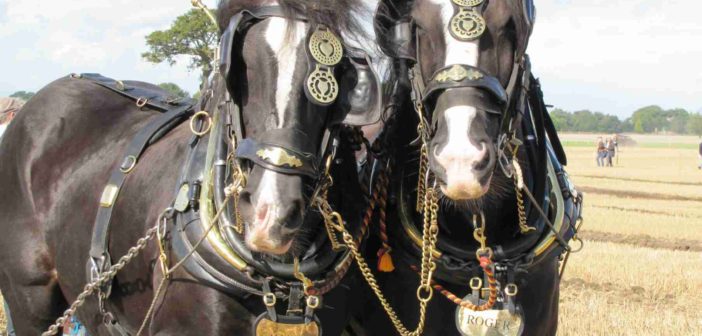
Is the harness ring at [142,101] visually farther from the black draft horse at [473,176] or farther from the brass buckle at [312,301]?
the brass buckle at [312,301]

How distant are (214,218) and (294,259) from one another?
315mm

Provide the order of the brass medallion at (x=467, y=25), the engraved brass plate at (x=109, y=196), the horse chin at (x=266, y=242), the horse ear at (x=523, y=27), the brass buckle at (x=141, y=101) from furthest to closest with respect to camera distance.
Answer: the brass buckle at (x=141, y=101), the engraved brass plate at (x=109, y=196), the horse ear at (x=523, y=27), the brass medallion at (x=467, y=25), the horse chin at (x=266, y=242)

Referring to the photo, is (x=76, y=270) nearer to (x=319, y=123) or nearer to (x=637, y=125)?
(x=319, y=123)

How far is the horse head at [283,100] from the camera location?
240cm

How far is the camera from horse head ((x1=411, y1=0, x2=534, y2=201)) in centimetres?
241

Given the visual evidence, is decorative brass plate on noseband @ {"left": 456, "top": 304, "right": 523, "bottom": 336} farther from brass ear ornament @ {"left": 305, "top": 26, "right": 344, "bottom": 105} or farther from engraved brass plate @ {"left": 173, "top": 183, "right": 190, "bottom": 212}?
engraved brass plate @ {"left": 173, "top": 183, "right": 190, "bottom": 212}

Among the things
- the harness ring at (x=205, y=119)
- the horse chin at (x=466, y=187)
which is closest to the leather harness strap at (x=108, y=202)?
the harness ring at (x=205, y=119)

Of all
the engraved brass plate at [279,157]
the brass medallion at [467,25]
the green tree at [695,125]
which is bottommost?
the green tree at [695,125]

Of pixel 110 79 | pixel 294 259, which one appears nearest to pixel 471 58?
pixel 294 259

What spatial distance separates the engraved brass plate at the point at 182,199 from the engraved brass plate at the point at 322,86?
72cm

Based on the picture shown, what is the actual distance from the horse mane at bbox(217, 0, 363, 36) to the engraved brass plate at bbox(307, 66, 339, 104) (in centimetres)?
19

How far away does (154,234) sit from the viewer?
307 cm

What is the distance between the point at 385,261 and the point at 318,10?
104cm

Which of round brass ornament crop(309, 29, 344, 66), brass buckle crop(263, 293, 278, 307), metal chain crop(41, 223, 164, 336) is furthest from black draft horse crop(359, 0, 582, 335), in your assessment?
metal chain crop(41, 223, 164, 336)
